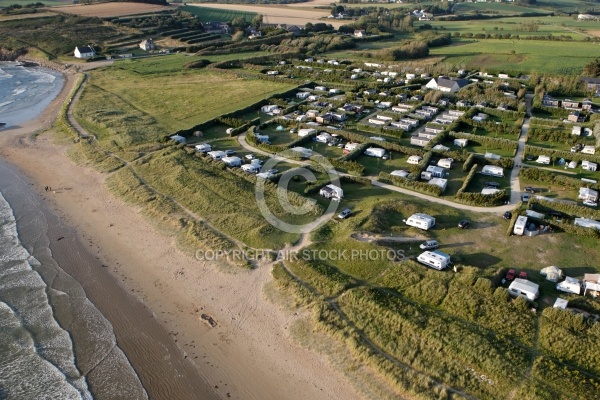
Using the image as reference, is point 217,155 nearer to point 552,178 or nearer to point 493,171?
point 493,171

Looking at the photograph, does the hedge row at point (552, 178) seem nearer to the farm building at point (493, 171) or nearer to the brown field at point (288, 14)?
the farm building at point (493, 171)

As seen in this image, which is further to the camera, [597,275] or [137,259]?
[137,259]

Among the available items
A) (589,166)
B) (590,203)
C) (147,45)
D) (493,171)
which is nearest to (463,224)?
(493,171)

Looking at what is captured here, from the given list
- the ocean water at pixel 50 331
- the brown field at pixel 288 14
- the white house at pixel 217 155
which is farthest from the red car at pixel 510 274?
the brown field at pixel 288 14

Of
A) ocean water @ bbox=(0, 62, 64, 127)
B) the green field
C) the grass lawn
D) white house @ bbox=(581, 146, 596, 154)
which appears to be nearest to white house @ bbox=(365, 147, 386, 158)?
white house @ bbox=(581, 146, 596, 154)

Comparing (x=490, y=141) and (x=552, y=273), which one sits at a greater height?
(x=490, y=141)

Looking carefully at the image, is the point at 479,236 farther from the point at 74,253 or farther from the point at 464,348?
the point at 74,253

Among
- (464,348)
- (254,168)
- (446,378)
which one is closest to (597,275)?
(464,348)
